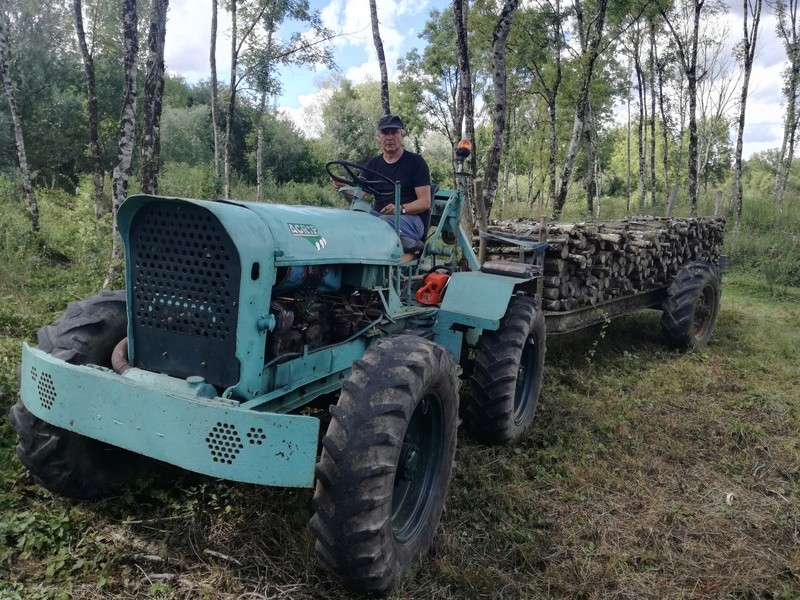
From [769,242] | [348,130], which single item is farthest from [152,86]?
[348,130]

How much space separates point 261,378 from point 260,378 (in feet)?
0.04

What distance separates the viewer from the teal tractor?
2211mm

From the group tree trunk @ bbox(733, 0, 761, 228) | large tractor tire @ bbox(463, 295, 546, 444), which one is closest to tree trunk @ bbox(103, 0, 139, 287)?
large tractor tire @ bbox(463, 295, 546, 444)

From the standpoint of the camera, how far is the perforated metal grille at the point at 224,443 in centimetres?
212

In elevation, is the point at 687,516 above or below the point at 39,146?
below

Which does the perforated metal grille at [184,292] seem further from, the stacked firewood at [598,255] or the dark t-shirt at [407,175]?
the stacked firewood at [598,255]

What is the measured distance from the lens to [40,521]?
2771 mm

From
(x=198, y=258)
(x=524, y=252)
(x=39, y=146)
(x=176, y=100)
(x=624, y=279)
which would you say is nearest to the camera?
(x=198, y=258)

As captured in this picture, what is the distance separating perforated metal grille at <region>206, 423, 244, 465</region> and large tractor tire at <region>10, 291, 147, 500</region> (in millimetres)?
1074

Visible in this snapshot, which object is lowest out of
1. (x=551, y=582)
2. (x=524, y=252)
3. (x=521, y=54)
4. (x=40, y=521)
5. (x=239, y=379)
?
(x=551, y=582)

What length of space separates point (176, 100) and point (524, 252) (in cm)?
3492

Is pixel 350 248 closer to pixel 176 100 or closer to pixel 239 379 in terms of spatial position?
pixel 239 379

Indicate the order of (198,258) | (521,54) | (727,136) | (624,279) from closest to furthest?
(198,258)
(624,279)
(521,54)
(727,136)

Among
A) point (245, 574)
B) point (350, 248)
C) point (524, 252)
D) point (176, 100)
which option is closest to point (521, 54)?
point (524, 252)
